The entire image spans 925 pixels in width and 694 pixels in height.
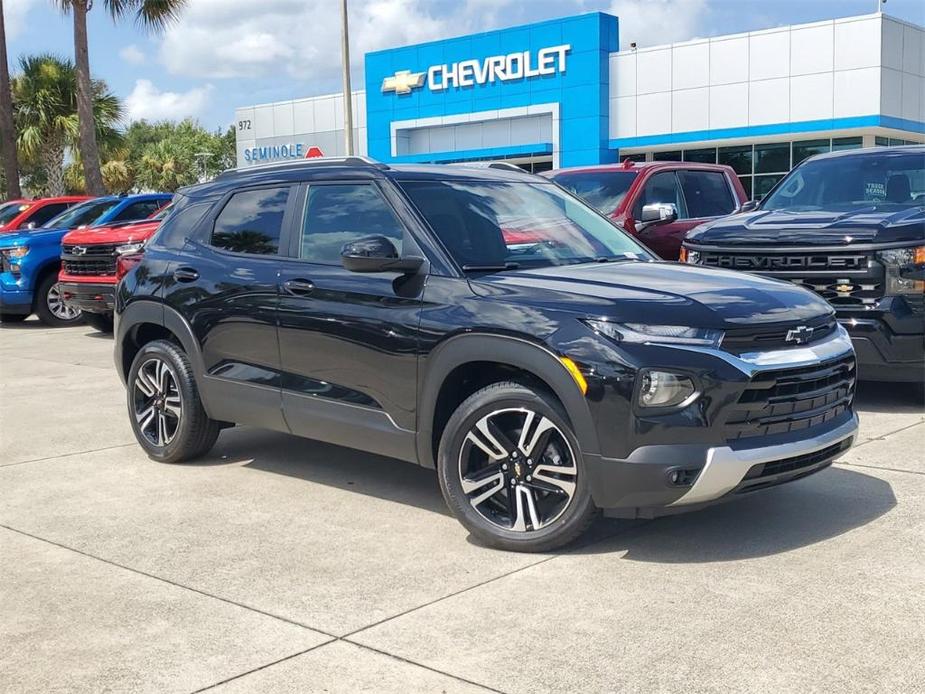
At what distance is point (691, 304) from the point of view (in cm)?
467

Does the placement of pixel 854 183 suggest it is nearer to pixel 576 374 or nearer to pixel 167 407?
pixel 576 374

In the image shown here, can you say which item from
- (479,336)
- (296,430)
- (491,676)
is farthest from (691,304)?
(296,430)

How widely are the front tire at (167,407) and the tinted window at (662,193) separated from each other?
19.1ft

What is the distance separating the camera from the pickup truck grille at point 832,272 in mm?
7805

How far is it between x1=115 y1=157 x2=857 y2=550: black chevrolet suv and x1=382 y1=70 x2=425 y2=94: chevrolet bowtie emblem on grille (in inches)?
1484

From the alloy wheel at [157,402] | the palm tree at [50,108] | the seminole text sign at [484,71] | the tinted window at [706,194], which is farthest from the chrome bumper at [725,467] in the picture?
the seminole text sign at [484,71]

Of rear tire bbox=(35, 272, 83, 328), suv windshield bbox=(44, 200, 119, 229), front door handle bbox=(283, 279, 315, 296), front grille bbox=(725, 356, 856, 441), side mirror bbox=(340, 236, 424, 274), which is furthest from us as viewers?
rear tire bbox=(35, 272, 83, 328)

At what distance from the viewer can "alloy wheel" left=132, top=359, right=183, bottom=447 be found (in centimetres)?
670

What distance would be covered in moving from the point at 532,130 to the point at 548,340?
3663cm

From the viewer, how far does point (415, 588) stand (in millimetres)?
4512

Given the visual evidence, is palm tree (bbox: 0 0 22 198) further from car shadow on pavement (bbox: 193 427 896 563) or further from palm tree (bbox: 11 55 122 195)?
car shadow on pavement (bbox: 193 427 896 563)

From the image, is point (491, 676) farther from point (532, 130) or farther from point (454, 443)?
point (532, 130)

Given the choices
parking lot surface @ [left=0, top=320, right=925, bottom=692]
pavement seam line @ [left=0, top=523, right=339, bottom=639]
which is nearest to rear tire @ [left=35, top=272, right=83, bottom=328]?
parking lot surface @ [left=0, top=320, right=925, bottom=692]

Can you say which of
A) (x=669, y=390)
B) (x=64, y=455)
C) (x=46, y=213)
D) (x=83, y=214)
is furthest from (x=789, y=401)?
(x=46, y=213)
